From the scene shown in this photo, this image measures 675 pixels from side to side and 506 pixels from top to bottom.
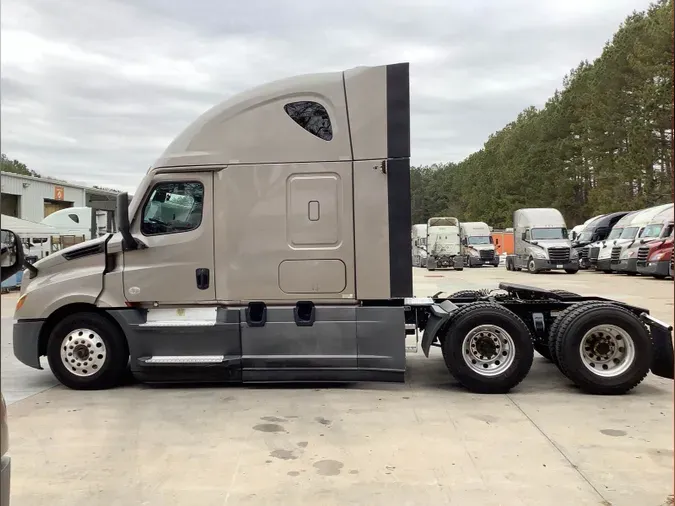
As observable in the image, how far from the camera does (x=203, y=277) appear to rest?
6477mm

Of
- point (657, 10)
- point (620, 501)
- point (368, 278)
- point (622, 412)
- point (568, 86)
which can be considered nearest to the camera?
point (620, 501)

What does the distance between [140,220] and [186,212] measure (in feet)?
1.78

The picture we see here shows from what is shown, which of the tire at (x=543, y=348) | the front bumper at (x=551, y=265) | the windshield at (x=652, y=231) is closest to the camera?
the tire at (x=543, y=348)

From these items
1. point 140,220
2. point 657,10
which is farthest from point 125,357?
point 657,10

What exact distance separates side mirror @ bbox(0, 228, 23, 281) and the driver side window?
356 centimetres

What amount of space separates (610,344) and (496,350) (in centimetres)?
120

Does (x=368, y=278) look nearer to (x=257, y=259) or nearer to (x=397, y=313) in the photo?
(x=397, y=313)

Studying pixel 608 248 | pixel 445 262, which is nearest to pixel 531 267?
pixel 608 248

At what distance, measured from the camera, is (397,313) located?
20.7ft

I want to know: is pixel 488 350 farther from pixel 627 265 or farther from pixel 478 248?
pixel 478 248

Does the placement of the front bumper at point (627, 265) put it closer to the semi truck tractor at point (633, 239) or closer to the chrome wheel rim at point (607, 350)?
the semi truck tractor at point (633, 239)

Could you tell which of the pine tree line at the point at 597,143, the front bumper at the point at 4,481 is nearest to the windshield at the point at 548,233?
the pine tree line at the point at 597,143

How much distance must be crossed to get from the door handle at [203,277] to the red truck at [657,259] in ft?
68.8

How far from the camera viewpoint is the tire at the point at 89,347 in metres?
6.62
